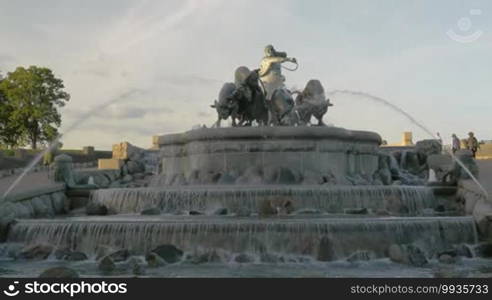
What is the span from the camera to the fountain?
Answer: 12.4 metres

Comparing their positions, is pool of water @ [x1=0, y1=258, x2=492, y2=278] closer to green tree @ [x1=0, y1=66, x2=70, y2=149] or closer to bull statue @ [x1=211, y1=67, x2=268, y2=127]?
bull statue @ [x1=211, y1=67, x2=268, y2=127]

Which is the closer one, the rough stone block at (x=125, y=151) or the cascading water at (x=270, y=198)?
the cascading water at (x=270, y=198)

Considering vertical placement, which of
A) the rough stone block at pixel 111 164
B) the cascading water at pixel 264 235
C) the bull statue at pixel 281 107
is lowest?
the cascading water at pixel 264 235

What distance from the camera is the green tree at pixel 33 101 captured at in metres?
53.1

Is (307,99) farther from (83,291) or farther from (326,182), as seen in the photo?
(83,291)

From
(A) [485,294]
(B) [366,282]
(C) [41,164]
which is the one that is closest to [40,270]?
(B) [366,282]

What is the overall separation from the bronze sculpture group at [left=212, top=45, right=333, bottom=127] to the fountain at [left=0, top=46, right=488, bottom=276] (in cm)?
4

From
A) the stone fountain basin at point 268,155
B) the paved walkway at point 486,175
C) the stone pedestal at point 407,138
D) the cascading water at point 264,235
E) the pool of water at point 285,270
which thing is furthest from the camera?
the stone pedestal at point 407,138

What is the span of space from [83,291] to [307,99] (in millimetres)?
16593

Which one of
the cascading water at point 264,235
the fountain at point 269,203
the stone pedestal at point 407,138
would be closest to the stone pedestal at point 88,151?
the stone pedestal at point 407,138

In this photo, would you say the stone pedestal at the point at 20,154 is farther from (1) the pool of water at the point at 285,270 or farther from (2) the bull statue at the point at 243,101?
(1) the pool of water at the point at 285,270

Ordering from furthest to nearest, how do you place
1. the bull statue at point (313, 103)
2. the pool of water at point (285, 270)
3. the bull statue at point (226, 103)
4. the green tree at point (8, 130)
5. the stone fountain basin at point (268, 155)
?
the green tree at point (8, 130) → the bull statue at point (313, 103) → the bull statue at point (226, 103) → the stone fountain basin at point (268, 155) → the pool of water at point (285, 270)

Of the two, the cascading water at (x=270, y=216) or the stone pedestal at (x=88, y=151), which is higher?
the stone pedestal at (x=88, y=151)

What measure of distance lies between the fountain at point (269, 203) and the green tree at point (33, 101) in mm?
32743
